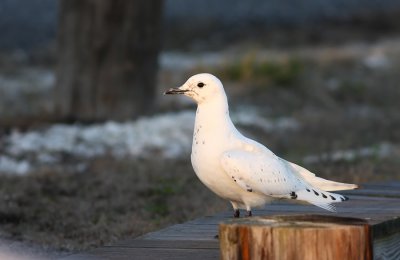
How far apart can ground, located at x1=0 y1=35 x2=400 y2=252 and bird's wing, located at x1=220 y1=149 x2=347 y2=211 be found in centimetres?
144

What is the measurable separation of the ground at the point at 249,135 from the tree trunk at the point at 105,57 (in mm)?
667

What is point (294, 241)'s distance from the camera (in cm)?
413

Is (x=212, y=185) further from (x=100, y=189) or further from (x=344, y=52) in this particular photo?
(x=344, y=52)

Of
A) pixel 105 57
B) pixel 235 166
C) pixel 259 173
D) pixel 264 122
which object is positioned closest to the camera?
pixel 235 166


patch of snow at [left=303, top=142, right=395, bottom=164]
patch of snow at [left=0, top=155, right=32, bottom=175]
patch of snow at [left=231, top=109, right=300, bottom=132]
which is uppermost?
patch of snow at [left=231, top=109, right=300, bottom=132]

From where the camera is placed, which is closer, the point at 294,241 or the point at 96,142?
the point at 294,241

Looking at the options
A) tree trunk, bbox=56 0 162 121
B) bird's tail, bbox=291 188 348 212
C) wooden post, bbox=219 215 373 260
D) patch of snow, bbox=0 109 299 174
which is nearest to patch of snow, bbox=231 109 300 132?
patch of snow, bbox=0 109 299 174

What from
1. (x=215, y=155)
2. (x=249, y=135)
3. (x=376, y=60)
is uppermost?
(x=376, y=60)

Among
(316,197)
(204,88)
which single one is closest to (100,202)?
(204,88)

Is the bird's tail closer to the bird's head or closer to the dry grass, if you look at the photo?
the bird's head

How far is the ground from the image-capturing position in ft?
22.7

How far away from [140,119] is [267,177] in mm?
5825

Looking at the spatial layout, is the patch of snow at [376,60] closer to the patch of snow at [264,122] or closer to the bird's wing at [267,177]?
the patch of snow at [264,122]

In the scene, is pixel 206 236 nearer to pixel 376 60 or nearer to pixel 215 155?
pixel 215 155
